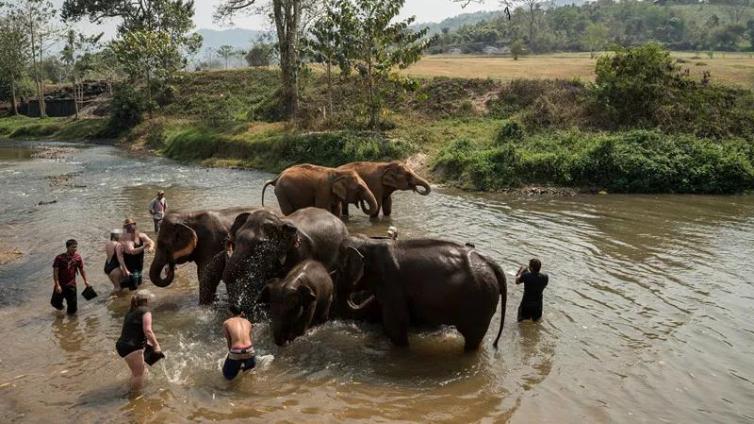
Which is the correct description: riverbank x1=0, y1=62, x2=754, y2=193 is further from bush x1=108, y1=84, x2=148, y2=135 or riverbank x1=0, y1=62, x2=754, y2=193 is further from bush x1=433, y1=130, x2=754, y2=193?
bush x1=108, y1=84, x2=148, y2=135

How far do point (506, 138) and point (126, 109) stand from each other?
34965mm

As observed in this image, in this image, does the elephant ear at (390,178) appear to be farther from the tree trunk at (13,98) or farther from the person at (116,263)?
the tree trunk at (13,98)

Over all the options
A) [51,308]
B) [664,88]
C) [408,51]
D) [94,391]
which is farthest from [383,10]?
[94,391]

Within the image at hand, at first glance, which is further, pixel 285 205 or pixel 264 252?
pixel 285 205

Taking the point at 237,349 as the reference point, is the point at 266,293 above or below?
above


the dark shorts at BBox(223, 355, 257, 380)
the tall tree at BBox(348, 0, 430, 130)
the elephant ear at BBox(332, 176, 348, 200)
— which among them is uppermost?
the tall tree at BBox(348, 0, 430, 130)

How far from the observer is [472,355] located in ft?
27.8

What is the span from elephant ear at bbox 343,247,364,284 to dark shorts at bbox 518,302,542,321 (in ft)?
8.92

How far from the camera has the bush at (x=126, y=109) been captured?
4956 centimetres

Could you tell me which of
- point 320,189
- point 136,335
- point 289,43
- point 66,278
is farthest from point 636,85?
point 136,335

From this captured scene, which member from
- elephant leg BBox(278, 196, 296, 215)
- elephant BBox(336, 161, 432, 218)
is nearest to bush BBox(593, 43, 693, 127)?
elephant BBox(336, 161, 432, 218)

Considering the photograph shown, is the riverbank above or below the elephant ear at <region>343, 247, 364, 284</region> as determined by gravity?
above

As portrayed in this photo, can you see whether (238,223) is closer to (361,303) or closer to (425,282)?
(361,303)

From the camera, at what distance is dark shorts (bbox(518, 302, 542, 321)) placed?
31.3ft
